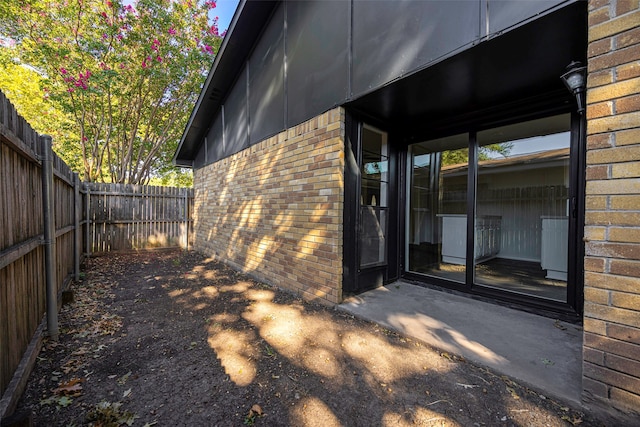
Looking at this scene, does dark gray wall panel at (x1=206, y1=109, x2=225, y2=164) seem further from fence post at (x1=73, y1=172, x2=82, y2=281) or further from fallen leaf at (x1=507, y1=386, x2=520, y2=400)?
fallen leaf at (x1=507, y1=386, x2=520, y2=400)

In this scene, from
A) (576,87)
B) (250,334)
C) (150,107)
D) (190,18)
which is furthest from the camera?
(150,107)

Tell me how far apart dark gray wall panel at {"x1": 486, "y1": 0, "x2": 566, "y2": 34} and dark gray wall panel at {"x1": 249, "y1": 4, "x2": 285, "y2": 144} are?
3.02 metres

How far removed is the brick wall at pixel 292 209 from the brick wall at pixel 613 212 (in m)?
2.25

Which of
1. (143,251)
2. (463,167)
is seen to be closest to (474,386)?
(463,167)

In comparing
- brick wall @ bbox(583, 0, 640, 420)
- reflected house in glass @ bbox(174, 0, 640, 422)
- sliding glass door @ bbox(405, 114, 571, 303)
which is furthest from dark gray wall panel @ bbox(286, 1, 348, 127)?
brick wall @ bbox(583, 0, 640, 420)

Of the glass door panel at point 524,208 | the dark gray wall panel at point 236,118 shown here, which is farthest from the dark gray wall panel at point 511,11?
the dark gray wall panel at point 236,118

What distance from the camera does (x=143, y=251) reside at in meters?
8.05

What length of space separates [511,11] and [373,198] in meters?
2.45

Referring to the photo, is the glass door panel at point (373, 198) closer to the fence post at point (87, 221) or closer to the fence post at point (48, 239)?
the fence post at point (48, 239)

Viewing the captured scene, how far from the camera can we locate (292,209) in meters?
4.04

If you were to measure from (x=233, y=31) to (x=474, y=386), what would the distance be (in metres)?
6.26

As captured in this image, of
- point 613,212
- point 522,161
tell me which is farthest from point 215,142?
point 613,212

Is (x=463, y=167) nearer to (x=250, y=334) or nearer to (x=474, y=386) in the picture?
(x=474, y=386)

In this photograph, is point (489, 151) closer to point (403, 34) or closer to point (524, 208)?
point (524, 208)
